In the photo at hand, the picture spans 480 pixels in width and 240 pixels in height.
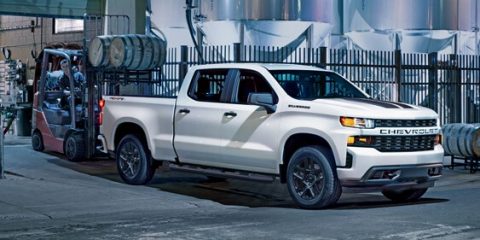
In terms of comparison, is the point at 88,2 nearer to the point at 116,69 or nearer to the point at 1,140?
the point at 116,69

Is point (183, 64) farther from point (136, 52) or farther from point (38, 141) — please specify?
point (38, 141)

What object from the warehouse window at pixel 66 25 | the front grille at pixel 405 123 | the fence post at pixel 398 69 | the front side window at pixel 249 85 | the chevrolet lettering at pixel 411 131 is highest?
the warehouse window at pixel 66 25

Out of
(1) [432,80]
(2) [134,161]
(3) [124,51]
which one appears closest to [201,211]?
(2) [134,161]

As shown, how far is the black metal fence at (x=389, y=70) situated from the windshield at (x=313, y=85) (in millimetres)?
3878

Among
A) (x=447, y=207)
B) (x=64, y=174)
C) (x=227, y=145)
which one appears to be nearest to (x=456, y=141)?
(x=447, y=207)

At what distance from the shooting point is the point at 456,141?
49.5 feet

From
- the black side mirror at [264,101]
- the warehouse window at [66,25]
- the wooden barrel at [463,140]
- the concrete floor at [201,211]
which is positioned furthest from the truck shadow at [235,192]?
the warehouse window at [66,25]

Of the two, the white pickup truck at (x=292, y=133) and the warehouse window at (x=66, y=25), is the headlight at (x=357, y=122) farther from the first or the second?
the warehouse window at (x=66, y=25)

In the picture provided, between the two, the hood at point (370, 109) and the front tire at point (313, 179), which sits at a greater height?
the hood at point (370, 109)

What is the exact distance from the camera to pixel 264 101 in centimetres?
1064

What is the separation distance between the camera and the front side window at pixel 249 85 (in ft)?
36.3

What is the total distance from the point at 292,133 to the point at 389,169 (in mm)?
1329

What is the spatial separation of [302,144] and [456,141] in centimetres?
571

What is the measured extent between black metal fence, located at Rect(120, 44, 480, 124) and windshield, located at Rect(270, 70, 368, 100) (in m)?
3.88
